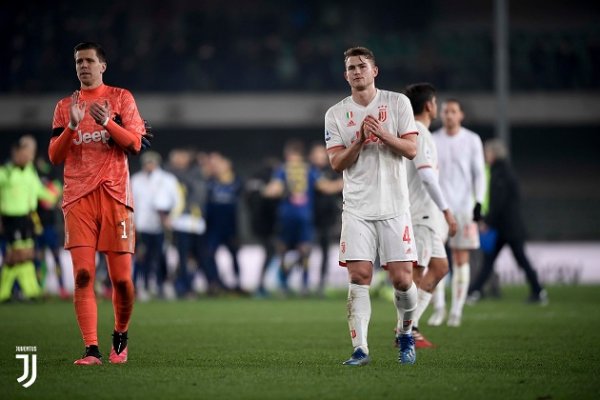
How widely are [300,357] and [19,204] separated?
9.74 metres

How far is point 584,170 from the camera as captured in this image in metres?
35.8

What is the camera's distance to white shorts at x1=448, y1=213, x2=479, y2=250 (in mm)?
12664

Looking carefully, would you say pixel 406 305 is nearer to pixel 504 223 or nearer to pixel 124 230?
pixel 124 230

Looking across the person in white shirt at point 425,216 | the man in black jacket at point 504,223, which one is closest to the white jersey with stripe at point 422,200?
the person in white shirt at point 425,216

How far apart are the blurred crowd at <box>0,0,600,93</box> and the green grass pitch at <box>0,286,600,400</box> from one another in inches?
619

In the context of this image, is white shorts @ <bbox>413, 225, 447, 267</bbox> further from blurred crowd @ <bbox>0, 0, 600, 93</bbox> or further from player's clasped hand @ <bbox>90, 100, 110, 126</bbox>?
blurred crowd @ <bbox>0, 0, 600, 93</bbox>

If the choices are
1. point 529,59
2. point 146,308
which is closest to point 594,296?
point 146,308

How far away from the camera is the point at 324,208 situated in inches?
816

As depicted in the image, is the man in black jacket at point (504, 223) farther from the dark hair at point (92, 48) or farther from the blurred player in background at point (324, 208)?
the dark hair at point (92, 48)

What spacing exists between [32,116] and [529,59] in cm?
1309

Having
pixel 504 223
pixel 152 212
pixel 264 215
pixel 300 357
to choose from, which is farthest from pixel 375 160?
pixel 264 215

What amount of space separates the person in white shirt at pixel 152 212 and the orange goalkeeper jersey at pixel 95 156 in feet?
34.7

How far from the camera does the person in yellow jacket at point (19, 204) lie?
18172 millimetres

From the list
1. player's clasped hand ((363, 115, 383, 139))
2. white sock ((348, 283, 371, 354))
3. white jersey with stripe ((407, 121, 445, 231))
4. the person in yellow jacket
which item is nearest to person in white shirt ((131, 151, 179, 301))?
the person in yellow jacket
